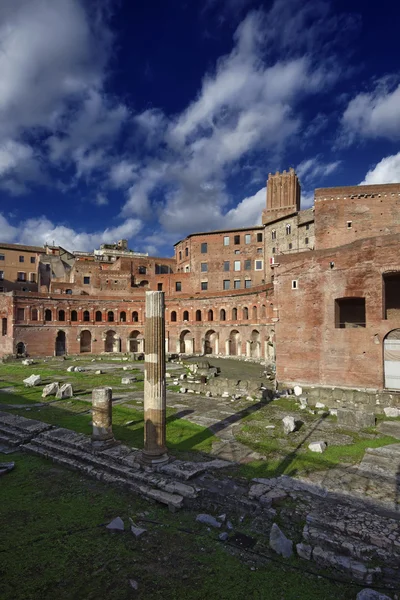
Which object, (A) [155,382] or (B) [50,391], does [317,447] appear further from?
(B) [50,391]

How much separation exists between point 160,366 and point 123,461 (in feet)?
8.86

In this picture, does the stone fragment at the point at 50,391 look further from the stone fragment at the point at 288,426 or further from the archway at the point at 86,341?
the archway at the point at 86,341

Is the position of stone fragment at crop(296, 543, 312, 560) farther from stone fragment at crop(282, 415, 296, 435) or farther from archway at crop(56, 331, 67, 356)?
archway at crop(56, 331, 67, 356)

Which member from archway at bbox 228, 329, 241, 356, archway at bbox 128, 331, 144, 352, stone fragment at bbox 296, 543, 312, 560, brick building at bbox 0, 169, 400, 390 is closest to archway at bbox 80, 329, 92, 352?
brick building at bbox 0, 169, 400, 390

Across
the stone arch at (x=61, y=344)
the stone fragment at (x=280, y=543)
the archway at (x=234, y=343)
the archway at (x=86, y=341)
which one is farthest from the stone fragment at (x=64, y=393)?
the archway at (x=86, y=341)

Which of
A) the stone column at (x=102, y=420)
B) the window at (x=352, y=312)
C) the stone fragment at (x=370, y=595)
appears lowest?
the stone fragment at (x=370, y=595)

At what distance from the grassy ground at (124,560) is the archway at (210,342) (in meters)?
34.3

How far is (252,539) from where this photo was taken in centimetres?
651

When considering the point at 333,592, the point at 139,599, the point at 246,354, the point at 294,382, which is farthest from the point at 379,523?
the point at 246,354

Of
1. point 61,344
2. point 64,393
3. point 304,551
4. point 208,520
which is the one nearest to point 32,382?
point 64,393

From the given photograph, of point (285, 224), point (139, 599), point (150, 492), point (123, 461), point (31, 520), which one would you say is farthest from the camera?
point (285, 224)

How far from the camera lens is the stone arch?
4284 cm

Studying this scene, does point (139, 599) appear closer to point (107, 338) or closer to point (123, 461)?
point (123, 461)

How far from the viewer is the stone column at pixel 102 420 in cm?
1077
